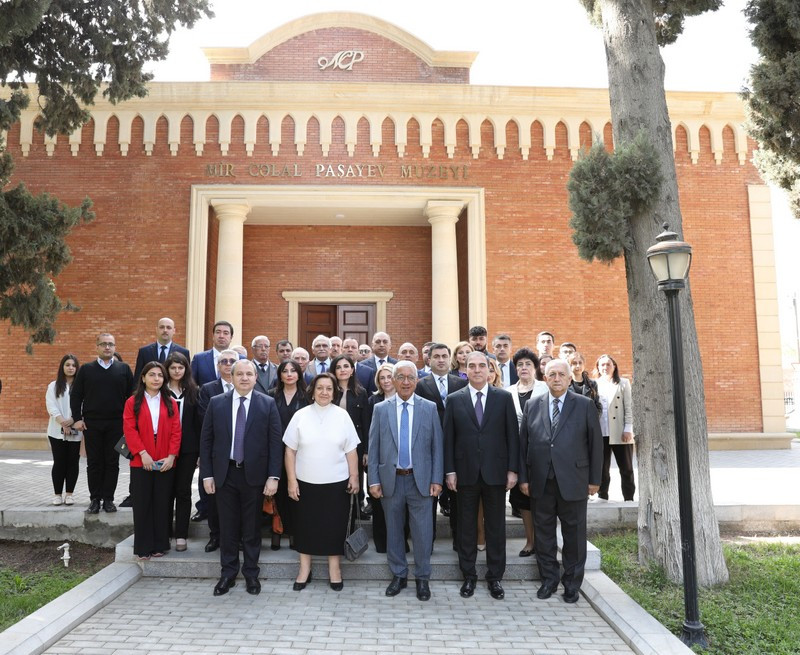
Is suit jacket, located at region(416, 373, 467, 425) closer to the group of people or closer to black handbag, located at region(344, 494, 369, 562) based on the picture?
the group of people

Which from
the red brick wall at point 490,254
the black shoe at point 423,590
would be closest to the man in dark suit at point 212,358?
the black shoe at point 423,590

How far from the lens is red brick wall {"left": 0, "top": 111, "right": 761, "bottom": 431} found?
42.1ft

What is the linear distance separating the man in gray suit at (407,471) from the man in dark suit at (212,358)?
7.67 ft

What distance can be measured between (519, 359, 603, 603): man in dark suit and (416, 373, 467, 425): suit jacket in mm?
979

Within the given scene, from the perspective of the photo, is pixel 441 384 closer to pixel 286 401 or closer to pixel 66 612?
pixel 286 401

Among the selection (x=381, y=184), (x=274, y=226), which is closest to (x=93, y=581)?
(x=381, y=184)

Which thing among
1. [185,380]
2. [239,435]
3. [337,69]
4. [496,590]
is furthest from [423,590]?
[337,69]

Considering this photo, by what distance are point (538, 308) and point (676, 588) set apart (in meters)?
8.30

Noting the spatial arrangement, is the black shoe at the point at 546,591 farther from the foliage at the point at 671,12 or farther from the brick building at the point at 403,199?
the brick building at the point at 403,199

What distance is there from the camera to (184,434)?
19.0 feet

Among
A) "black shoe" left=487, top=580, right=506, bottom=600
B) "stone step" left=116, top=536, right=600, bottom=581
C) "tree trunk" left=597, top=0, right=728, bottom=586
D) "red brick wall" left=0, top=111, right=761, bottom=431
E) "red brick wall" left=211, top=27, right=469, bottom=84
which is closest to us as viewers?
"black shoe" left=487, top=580, right=506, bottom=600

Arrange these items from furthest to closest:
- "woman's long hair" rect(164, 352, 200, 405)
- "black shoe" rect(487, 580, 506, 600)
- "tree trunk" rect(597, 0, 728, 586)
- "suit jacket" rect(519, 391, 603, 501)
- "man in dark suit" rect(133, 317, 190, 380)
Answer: "man in dark suit" rect(133, 317, 190, 380)
"woman's long hair" rect(164, 352, 200, 405)
"tree trunk" rect(597, 0, 728, 586)
"black shoe" rect(487, 580, 506, 600)
"suit jacket" rect(519, 391, 603, 501)

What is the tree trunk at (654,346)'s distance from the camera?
551 centimetres

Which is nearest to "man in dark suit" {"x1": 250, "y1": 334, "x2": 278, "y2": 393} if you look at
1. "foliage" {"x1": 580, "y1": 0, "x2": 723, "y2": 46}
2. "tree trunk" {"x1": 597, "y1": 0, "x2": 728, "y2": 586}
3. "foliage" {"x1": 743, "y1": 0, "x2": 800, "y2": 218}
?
"tree trunk" {"x1": 597, "y1": 0, "x2": 728, "y2": 586}
